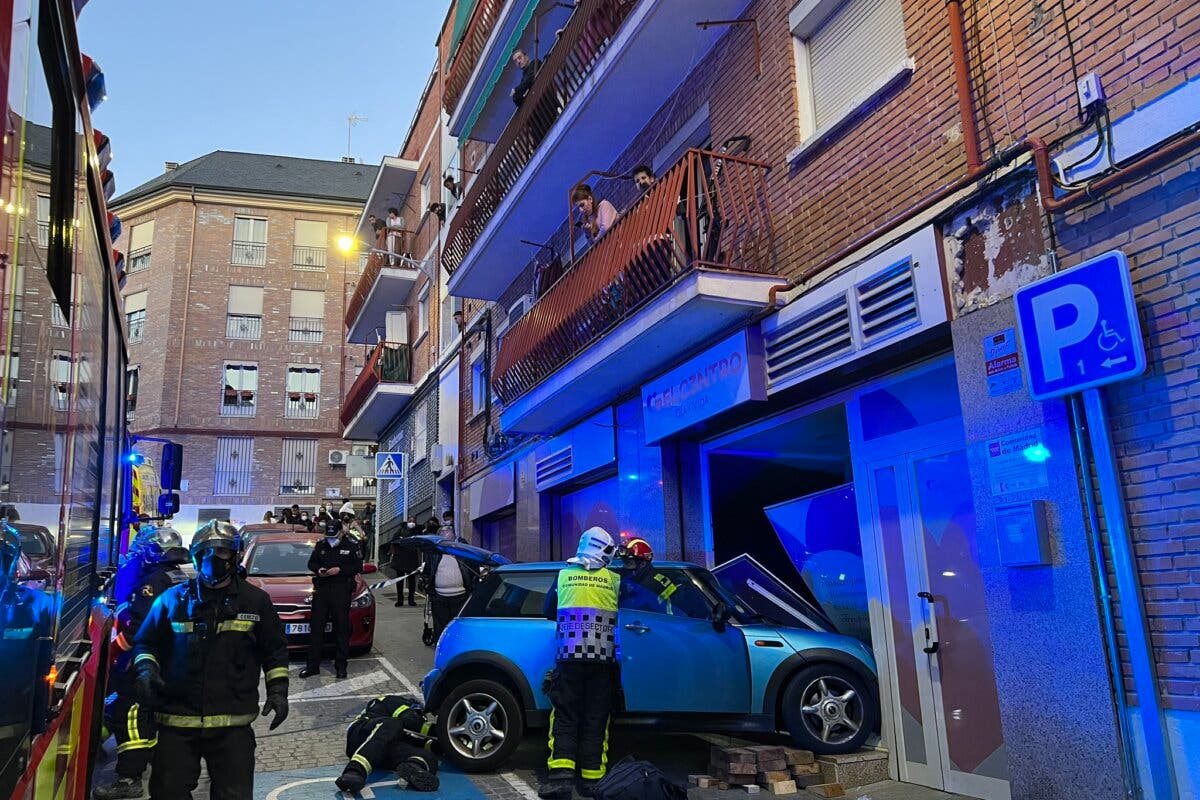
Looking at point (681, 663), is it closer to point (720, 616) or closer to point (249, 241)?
point (720, 616)

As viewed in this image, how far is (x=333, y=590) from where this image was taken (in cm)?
1130

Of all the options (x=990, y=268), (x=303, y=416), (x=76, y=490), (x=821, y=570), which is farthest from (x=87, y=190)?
(x=303, y=416)

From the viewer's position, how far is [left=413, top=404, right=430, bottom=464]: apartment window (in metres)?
24.5

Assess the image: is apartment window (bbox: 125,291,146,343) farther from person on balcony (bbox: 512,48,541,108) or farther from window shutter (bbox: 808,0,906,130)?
window shutter (bbox: 808,0,906,130)

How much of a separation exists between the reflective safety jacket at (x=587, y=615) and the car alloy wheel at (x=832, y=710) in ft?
5.45

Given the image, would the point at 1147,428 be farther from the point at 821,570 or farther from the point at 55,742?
the point at 55,742

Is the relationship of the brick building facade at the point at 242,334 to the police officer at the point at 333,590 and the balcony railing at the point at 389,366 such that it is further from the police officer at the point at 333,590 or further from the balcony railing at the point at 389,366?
the police officer at the point at 333,590

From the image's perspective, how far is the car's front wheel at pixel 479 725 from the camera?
7.16m

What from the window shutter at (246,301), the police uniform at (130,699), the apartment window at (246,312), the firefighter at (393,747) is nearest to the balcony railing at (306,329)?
the apartment window at (246,312)

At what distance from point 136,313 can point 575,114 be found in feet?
118

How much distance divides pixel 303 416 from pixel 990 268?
125 feet

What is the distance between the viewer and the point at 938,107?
6977mm

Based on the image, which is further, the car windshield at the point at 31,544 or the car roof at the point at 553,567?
the car roof at the point at 553,567

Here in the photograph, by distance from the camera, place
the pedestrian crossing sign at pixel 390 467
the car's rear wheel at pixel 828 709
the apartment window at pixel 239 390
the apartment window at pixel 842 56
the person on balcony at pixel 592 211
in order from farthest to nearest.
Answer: the apartment window at pixel 239 390, the pedestrian crossing sign at pixel 390 467, the person on balcony at pixel 592 211, the apartment window at pixel 842 56, the car's rear wheel at pixel 828 709
